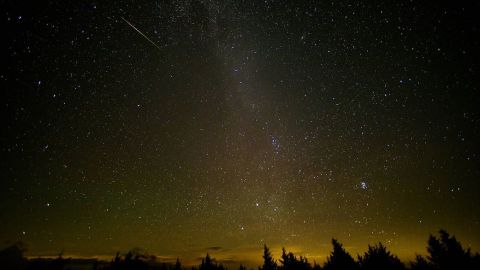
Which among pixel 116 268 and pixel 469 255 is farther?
pixel 116 268

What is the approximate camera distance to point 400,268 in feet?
75.7

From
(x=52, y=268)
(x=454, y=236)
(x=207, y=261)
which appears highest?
(x=454, y=236)

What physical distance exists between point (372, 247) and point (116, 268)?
53507 millimetres

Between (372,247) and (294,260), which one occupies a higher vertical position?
(372,247)

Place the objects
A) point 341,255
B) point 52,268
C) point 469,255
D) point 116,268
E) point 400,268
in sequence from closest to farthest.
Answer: point 469,255 → point 400,268 → point 341,255 → point 116,268 → point 52,268

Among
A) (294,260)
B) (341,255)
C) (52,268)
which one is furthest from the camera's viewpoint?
(52,268)

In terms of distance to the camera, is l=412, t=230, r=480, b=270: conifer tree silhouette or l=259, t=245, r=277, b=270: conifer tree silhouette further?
l=259, t=245, r=277, b=270: conifer tree silhouette

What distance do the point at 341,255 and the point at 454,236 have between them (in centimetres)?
1080

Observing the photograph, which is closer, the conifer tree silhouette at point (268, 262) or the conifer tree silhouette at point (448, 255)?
the conifer tree silhouette at point (448, 255)

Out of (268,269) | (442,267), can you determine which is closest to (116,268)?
(268,269)

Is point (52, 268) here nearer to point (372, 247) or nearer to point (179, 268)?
point (179, 268)

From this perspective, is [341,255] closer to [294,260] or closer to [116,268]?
[294,260]

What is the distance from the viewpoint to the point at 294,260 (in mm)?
34969

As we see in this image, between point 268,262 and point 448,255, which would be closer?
point 448,255
